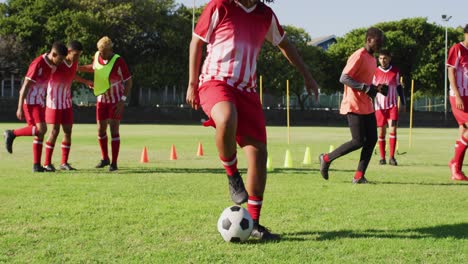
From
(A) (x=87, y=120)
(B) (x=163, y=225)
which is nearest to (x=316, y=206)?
(B) (x=163, y=225)

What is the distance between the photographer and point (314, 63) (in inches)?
2400

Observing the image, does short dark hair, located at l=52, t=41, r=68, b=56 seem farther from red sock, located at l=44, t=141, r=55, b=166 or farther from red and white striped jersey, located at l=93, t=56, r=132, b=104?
red sock, located at l=44, t=141, r=55, b=166

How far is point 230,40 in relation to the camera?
5.16 m

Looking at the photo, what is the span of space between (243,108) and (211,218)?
1257 mm

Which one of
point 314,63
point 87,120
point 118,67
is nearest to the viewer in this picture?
point 118,67

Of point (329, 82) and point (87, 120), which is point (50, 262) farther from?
point (329, 82)

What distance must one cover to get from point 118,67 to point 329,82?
5587cm

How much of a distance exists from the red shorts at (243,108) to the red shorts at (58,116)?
18.9ft

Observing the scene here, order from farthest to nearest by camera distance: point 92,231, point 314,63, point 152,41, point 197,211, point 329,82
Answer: point 329,82 → point 314,63 → point 152,41 → point 197,211 → point 92,231

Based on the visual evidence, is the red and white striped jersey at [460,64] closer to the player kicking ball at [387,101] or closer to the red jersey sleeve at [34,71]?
the player kicking ball at [387,101]

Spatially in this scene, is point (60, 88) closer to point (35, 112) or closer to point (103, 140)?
point (35, 112)

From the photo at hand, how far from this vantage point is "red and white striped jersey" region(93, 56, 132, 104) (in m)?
10.7

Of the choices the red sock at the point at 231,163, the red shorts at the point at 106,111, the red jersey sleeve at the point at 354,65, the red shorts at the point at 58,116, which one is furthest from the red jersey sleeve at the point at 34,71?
the red sock at the point at 231,163

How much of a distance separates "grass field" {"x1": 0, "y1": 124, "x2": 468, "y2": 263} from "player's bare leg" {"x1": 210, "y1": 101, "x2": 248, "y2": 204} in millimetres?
417
